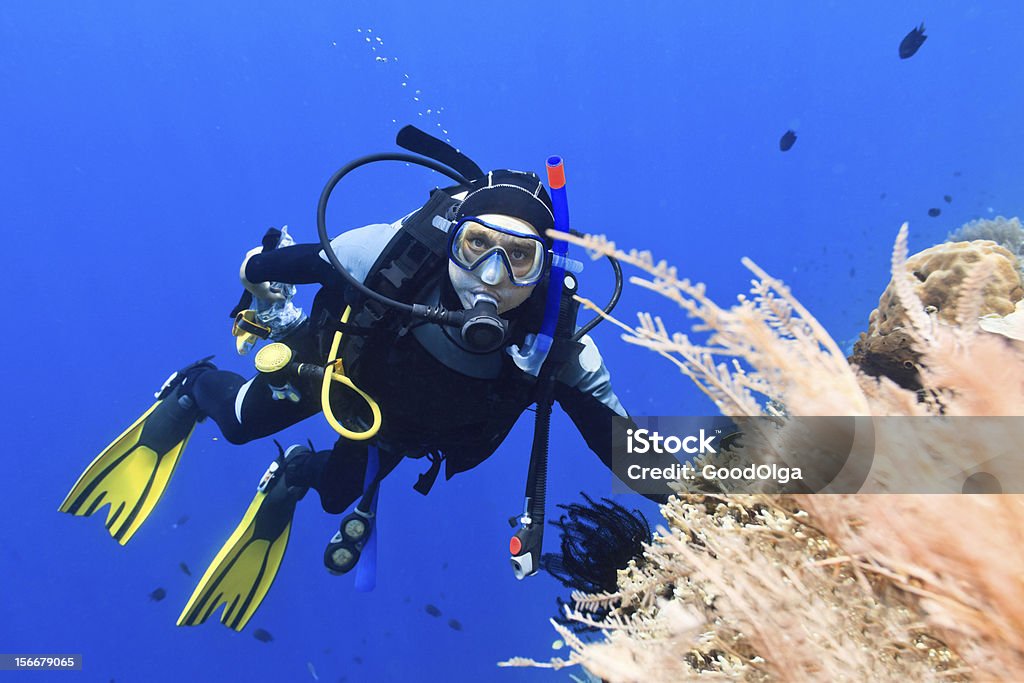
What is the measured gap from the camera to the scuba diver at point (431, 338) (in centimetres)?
292

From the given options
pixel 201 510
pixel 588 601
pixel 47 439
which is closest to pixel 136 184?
pixel 47 439

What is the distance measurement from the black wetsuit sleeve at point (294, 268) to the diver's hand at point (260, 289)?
0.06 meters

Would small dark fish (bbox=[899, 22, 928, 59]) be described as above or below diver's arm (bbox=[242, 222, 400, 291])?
above

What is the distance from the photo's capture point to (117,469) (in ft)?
15.9

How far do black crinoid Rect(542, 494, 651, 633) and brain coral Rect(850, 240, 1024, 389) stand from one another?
6.26ft

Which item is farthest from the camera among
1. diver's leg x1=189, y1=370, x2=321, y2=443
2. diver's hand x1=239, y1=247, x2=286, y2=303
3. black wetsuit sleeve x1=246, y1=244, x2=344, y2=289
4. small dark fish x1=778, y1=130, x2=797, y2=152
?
small dark fish x1=778, y1=130, x2=797, y2=152

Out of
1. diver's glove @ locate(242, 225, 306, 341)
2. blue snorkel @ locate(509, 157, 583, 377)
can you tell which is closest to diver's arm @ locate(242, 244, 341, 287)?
diver's glove @ locate(242, 225, 306, 341)

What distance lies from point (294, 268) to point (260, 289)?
0.45 m

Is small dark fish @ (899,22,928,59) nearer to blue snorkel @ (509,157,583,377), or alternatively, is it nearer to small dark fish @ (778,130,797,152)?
small dark fish @ (778,130,797,152)

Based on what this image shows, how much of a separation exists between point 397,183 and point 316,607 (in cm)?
1914

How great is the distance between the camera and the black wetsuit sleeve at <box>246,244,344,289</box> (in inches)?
137

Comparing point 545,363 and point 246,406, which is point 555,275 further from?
point 246,406

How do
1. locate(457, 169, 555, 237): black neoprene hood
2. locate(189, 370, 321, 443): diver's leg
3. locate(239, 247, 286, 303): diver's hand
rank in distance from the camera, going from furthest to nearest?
locate(189, 370, 321, 443): diver's leg
locate(239, 247, 286, 303): diver's hand
locate(457, 169, 555, 237): black neoprene hood

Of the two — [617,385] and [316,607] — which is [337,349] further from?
[617,385]
